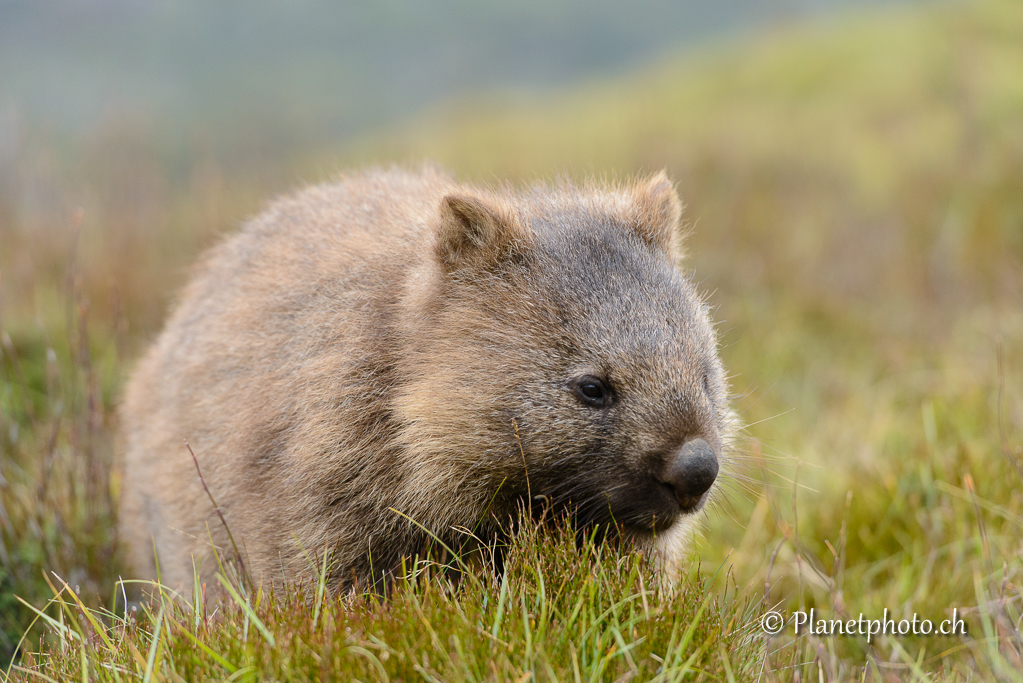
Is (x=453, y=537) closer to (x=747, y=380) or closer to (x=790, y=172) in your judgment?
(x=747, y=380)

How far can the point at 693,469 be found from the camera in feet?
11.3

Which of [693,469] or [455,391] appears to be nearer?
[693,469]

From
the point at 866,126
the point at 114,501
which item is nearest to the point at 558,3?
the point at 866,126

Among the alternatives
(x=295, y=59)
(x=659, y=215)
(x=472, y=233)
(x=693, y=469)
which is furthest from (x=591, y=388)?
(x=295, y=59)

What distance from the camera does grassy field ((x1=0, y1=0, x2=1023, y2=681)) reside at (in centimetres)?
334

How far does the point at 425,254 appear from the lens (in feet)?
13.5

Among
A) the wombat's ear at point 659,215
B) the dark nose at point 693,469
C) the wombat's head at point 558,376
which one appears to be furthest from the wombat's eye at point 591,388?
the wombat's ear at point 659,215

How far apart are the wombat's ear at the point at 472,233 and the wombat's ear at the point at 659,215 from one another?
72cm

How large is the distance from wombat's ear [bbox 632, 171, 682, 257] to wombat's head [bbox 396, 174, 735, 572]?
8.6 inches

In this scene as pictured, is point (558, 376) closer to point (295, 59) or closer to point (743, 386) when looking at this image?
point (743, 386)

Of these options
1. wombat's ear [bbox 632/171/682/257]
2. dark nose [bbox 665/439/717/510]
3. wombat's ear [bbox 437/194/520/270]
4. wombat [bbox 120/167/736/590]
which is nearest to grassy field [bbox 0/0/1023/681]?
wombat [bbox 120/167/736/590]

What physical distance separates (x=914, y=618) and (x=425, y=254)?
10.5 ft

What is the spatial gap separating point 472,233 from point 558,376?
78cm

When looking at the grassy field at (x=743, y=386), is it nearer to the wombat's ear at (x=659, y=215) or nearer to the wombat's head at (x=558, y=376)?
the wombat's head at (x=558, y=376)
